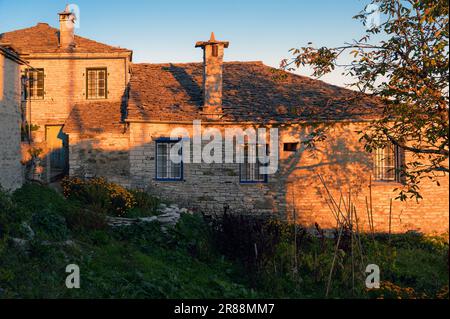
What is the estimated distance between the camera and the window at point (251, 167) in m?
12.7

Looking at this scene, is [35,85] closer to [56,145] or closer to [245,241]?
[56,145]

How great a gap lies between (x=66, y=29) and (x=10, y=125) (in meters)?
7.49

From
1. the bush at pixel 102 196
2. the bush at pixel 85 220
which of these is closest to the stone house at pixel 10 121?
the bush at pixel 102 196

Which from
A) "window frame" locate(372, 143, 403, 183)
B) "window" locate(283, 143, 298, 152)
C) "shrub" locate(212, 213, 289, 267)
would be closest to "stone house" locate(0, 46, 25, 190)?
"shrub" locate(212, 213, 289, 267)

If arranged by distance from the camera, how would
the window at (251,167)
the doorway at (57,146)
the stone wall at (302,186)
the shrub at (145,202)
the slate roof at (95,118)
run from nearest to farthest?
the shrub at (145,202) < the stone wall at (302,186) < the window at (251,167) < the slate roof at (95,118) < the doorway at (57,146)

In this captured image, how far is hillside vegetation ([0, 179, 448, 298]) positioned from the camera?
6285 millimetres

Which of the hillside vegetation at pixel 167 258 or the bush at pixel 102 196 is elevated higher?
the bush at pixel 102 196

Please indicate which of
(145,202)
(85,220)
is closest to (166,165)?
(145,202)

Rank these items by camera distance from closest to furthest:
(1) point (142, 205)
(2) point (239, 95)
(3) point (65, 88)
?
(1) point (142, 205)
(2) point (239, 95)
(3) point (65, 88)

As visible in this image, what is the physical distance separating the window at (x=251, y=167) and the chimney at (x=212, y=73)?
187 centimetres

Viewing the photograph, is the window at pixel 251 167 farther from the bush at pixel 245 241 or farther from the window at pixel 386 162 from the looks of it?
the window at pixel 386 162

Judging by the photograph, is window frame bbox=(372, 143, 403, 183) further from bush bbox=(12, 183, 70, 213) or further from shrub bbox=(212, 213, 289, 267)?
bush bbox=(12, 183, 70, 213)

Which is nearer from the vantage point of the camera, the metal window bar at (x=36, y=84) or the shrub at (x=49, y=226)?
the shrub at (x=49, y=226)

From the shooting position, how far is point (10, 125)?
1056cm
